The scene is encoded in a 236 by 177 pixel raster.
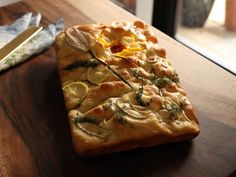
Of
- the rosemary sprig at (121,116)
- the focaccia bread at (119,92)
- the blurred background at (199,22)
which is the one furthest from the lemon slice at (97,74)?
the blurred background at (199,22)

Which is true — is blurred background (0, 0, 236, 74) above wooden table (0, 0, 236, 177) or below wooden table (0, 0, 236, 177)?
below

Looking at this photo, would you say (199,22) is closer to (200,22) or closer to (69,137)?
(200,22)

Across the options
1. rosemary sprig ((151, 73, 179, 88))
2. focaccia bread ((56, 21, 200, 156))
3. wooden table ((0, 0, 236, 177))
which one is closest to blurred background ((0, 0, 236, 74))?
wooden table ((0, 0, 236, 177))

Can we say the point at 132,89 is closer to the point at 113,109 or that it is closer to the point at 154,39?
the point at 113,109

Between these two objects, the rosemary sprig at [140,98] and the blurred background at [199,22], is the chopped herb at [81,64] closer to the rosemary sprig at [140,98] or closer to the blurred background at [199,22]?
the rosemary sprig at [140,98]

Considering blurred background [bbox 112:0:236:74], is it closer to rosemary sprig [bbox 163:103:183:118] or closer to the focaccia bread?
the focaccia bread

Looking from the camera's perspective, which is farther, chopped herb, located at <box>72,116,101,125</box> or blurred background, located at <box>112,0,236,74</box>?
blurred background, located at <box>112,0,236,74</box>

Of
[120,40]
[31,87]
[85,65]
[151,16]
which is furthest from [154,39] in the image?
[151,16]
